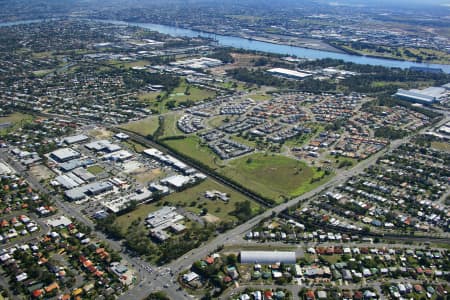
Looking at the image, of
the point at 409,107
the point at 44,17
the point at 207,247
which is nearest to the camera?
the point at 207,247

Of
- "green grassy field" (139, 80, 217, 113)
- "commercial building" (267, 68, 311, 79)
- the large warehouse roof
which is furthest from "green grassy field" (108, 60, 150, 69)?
→ the large warehouse roof

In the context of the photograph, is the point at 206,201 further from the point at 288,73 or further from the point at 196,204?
the point at 288,73

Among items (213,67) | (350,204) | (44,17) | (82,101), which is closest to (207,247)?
(350,204)

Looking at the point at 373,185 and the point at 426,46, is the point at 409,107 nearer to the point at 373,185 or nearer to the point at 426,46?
the point at 373,185

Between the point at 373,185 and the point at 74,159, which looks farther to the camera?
the point at 74,159

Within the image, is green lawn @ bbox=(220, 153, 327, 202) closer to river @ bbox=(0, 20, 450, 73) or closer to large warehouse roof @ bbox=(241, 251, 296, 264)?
large warehouse roof @ bbox=(241, 251, 296, 264)

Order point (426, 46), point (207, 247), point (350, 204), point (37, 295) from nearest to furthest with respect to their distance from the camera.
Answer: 1. point (37, 295)
2. point (207, 247)
3. point (350, 204)
4. point (426, 46)

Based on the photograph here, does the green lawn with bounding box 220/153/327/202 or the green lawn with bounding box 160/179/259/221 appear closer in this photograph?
the green lawn with bounding box 160/179/259/221
